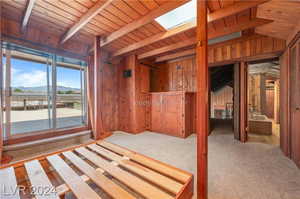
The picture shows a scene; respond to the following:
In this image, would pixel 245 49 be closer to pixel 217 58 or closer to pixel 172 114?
pixel 217 58

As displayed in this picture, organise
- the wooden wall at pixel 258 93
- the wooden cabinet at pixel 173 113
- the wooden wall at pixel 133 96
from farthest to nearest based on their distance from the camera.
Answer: the wooden wall at pixel 258 93
the wooden wall at pixel 133 96
the wooden cabinet at pixel 173 113

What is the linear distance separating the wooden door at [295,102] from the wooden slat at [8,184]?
3701 mm

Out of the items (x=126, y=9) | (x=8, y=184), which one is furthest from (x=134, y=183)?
(x=126, y=9)

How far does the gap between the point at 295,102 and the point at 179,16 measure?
2580mm

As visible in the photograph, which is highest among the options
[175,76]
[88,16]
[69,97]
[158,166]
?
[88,16]

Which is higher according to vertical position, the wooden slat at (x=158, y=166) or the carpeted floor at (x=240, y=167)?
the wooden slat at (x=158, y=166)

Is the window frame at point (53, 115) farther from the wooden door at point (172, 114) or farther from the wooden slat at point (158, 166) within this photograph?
the wooden door at point (172, 114)

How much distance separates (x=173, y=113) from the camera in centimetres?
366

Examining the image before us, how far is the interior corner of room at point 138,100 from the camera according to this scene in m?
1.27

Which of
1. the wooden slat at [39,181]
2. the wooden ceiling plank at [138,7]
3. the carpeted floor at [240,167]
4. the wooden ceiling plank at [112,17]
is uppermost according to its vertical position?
the wooden ceiling plank at [112,17]

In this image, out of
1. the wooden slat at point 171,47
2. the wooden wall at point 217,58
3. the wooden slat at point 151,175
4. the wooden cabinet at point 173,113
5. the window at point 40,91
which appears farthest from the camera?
the wooden cabinet at point 173,113

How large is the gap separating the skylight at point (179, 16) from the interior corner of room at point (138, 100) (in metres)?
0.02


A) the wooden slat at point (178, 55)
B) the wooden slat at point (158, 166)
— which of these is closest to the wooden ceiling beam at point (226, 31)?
the wooden slat at point (178, 55)

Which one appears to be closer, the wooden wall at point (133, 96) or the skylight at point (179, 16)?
the skylight at point (179, 16)
